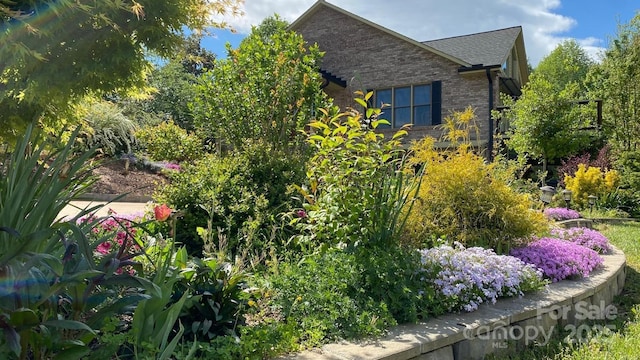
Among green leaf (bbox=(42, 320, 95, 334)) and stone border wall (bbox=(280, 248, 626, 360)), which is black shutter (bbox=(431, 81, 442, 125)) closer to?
stone border wall (bbox=(280, 248, 626, 360))

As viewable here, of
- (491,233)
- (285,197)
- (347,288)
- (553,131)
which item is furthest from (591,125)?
(347,288)

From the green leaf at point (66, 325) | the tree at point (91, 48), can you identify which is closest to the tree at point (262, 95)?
the tree at point (91, 48)

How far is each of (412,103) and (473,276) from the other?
13098 mm

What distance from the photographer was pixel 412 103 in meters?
15.5

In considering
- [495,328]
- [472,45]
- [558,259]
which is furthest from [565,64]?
[495,328]

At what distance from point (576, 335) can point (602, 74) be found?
1334 cm

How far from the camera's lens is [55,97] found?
3.18m

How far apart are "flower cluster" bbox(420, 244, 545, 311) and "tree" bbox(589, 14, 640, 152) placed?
35.5ft

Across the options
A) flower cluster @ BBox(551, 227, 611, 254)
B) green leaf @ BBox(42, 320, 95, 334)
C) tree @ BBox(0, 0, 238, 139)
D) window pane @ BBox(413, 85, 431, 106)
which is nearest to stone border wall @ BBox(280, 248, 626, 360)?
green leaf @ BBox(42, 320, 95, 334)

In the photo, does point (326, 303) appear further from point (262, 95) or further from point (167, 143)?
point (167, 143)

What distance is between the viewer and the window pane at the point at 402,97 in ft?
51.4

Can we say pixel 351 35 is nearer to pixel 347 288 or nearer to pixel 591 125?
pixel 591 125

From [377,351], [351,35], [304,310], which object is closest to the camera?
[377,351]

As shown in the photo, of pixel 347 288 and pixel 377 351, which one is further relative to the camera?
pixel 347 288
